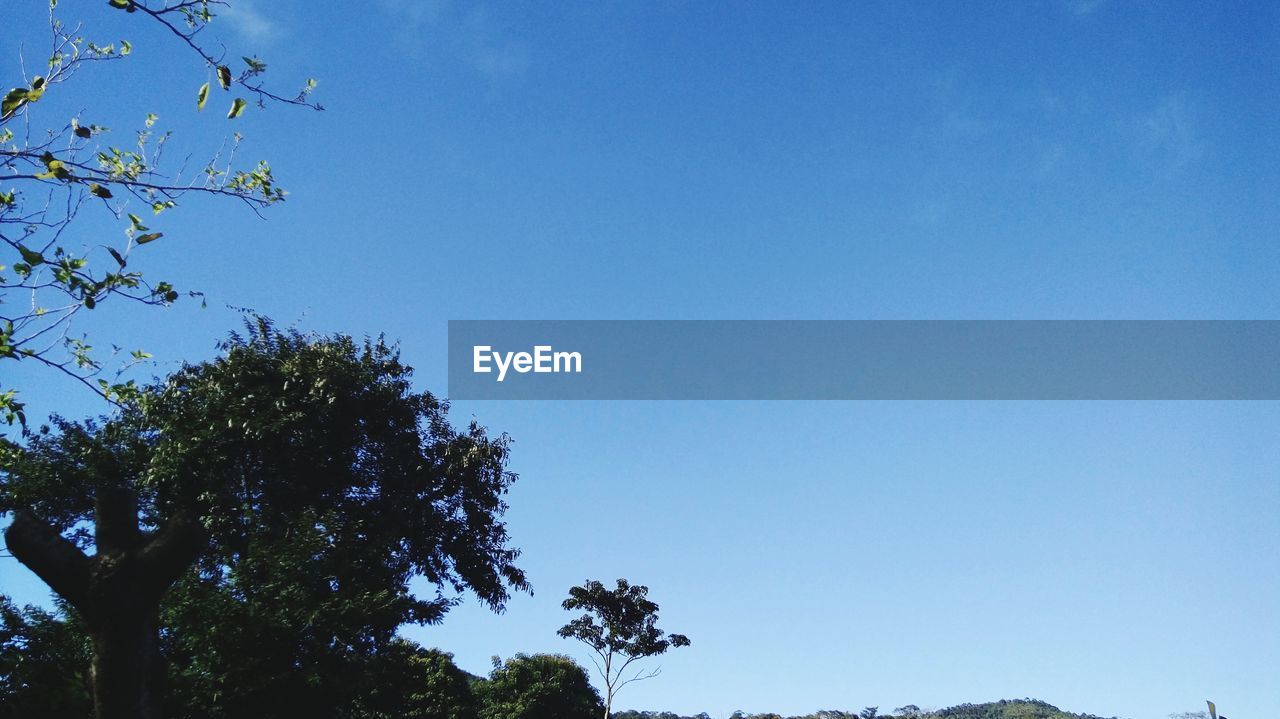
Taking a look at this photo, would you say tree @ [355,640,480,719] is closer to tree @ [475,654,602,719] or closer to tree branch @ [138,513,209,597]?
tree @ [475,654,602,719]

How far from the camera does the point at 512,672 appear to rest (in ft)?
188

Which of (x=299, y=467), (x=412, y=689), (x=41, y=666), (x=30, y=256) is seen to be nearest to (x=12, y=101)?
(x=30, y=256)

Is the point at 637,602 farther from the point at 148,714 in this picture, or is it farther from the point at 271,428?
the point at 148,714

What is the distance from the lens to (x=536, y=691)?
181ft

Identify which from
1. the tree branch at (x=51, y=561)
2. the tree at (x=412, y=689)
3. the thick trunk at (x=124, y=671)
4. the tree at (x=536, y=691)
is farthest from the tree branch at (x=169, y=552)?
the tree at (x=536, y=691)

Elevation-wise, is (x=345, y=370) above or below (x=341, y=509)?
above

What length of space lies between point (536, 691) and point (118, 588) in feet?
182

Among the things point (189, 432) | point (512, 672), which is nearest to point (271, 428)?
point (189, 432)

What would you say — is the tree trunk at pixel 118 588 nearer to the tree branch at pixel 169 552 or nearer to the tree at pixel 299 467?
the tree branch at pixel 169 552

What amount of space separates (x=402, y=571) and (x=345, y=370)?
784cm

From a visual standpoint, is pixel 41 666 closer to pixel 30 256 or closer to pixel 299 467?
pixel 30 256

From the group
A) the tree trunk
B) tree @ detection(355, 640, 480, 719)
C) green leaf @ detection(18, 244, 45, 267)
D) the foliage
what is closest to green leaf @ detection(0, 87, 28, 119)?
green leaf @ detection(18, 244, 45, 267)

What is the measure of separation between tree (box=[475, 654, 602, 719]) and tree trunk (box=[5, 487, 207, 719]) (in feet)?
175

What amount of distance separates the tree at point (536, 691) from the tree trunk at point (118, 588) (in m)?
53.4
